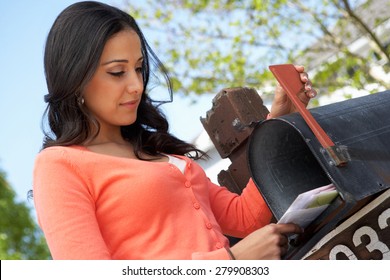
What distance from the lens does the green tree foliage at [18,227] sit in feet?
49.6

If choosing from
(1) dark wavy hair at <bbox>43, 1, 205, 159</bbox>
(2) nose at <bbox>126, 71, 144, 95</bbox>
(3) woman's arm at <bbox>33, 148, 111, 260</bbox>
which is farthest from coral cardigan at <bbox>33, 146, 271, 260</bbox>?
(2) nose at <bbox>126, 71, 144, 95</bbox>

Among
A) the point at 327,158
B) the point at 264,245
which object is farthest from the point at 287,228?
the point at 327,158

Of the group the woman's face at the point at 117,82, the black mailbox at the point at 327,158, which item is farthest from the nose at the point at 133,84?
the black mailbox at the point at 327,158

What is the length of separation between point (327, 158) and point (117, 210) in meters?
0.65

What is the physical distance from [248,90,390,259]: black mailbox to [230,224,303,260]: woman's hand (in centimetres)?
6

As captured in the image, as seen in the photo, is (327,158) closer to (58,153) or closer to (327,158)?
(327,158)

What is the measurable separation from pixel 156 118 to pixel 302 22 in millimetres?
6141

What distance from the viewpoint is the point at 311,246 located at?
197cm

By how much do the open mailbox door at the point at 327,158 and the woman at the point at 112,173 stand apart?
15cm

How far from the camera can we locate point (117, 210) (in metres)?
2.05

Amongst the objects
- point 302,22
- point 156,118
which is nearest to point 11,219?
point 302,22

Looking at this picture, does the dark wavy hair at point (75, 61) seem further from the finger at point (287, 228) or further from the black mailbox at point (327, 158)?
the finger at point (287, 228)

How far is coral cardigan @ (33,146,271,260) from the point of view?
192cm
